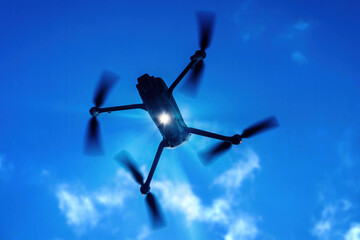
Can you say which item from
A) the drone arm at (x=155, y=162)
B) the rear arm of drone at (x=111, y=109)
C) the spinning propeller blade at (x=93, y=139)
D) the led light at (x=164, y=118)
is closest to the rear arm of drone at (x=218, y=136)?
the led light at (x=164, y=118)

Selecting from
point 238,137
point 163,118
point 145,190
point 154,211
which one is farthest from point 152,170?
point 238,137

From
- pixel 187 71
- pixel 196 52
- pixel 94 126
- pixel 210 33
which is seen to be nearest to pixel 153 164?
pixel 94 126

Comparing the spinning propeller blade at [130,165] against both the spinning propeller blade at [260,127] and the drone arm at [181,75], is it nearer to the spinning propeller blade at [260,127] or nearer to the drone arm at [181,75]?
the drone arm at [181,75]

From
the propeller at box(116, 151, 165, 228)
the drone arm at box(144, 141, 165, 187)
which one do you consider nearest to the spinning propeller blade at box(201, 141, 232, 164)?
the drone arm at box(144, 141, 165, 187)

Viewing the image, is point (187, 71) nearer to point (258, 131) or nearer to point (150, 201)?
point (258, 131)

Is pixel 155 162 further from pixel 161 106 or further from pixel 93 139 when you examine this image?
pixel 93 139

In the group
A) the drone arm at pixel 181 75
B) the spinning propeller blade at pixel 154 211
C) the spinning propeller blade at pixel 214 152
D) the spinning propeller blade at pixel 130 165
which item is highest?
the drone arm at pixel 181 75
